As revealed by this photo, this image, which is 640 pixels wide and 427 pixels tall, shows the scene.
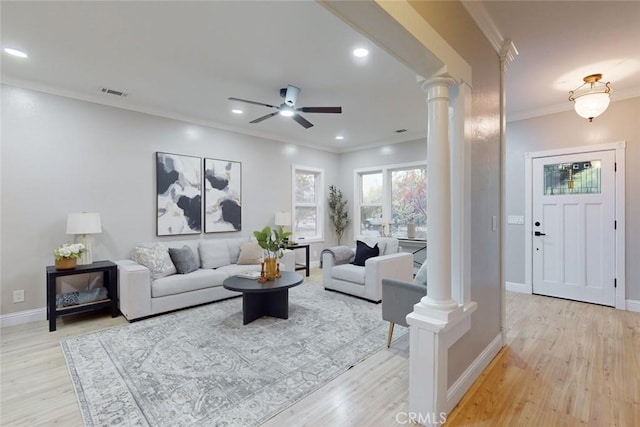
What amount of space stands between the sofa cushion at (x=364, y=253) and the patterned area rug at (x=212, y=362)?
935mm

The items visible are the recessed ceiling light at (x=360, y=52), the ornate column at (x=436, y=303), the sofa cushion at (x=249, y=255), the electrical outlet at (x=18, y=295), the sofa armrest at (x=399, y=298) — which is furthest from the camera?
the sofa cushion at (x=249, y=255)

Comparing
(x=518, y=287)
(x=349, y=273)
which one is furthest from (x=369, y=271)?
(x=518, y=287)

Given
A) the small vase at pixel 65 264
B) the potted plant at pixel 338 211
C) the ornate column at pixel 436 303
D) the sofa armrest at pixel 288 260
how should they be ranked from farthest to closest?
1. the potted plant at pixel 338 211
2. the sofa armrest at pixel 288 260
3. the small vase at pixel 65 264
4. the ornate column at pixel 436 303

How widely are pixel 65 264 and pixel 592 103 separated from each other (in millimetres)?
5848

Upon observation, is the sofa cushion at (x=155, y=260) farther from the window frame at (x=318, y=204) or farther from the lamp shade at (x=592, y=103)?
the lamp shade at (x=592, y=103)

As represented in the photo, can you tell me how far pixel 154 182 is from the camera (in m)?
4.29

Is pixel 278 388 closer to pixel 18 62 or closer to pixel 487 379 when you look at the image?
pixel 487 379

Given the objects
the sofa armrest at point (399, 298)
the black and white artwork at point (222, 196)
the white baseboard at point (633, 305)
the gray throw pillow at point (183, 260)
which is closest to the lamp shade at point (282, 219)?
the black and white artwork at point (222, 196)

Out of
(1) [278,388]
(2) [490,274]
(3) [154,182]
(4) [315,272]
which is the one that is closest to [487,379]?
(2) [490,274]

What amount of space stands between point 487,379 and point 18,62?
5.10 m

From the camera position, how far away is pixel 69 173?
11.9 ft

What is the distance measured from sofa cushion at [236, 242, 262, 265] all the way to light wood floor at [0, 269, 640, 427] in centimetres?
189

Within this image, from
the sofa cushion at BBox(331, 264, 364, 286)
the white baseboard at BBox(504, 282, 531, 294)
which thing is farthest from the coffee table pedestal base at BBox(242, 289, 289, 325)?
the white baseboard at BBox(504, 282, 531, 294)

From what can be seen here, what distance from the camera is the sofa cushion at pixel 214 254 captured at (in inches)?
174
